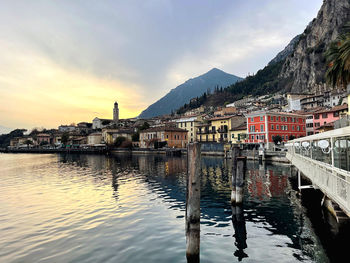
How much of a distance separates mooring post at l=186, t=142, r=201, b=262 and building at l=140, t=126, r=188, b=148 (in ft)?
305

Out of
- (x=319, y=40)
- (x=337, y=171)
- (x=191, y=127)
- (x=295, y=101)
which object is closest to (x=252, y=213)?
(x=337, y=171)

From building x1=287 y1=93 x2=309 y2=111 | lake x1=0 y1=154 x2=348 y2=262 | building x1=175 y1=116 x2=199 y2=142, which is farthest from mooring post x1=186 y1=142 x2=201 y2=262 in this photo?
building x1=287 y1=93 x2=309 y2=111

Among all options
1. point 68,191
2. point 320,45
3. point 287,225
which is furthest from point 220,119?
point 320,45

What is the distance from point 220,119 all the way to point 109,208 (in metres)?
75.8

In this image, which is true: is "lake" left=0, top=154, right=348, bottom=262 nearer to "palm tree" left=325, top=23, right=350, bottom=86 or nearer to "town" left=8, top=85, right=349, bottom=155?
"palm tree" left=325, top=23, right=350, bottom=86

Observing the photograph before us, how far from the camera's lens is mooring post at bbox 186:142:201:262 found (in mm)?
9805

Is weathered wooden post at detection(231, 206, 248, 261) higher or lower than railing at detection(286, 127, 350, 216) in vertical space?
lower

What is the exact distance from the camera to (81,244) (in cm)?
1259

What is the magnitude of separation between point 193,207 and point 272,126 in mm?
66124

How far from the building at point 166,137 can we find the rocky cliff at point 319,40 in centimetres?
8668

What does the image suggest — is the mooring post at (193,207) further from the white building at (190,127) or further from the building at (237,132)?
the white building at (190,127)

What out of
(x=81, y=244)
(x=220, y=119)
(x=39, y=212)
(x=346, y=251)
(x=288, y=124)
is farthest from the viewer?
(x=220, y=119)

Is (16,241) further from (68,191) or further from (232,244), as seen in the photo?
(68,191)

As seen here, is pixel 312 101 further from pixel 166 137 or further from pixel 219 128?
pixel 166 137
